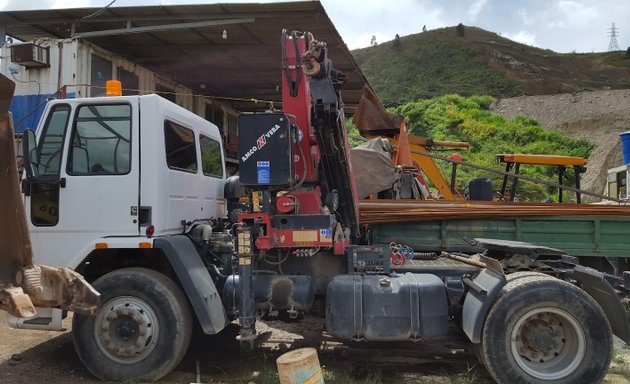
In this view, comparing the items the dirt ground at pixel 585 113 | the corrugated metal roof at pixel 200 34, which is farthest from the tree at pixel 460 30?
the corrugated metal roof at pixel 200 34

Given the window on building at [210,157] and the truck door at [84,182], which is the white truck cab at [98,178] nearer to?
the truck door at [84,182]

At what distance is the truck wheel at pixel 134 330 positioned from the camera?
460 centimetres

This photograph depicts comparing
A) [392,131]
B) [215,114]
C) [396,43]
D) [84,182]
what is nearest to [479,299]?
[84,182]

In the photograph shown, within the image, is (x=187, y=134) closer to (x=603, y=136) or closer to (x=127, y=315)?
(x=127, y=315)

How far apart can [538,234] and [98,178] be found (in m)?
4.90

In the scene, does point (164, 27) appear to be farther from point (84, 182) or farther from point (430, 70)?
point (430, 70)

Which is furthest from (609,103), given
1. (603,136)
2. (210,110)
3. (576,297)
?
(576,297)

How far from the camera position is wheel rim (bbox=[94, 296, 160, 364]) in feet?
15.1

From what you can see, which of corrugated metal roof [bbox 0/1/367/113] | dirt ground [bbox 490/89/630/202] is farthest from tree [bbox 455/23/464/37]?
corrugated metal roof [bbox 0/1/367/113]

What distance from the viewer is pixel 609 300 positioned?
453cm

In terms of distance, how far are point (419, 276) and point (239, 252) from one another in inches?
68.0

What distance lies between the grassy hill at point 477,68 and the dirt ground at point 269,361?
38.2 m

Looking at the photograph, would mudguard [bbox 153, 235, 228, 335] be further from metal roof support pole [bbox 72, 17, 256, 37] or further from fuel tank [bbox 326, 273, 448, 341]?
metal roof support pole [bbox 72, 17, 256, 37]

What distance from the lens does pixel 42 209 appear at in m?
4.78
